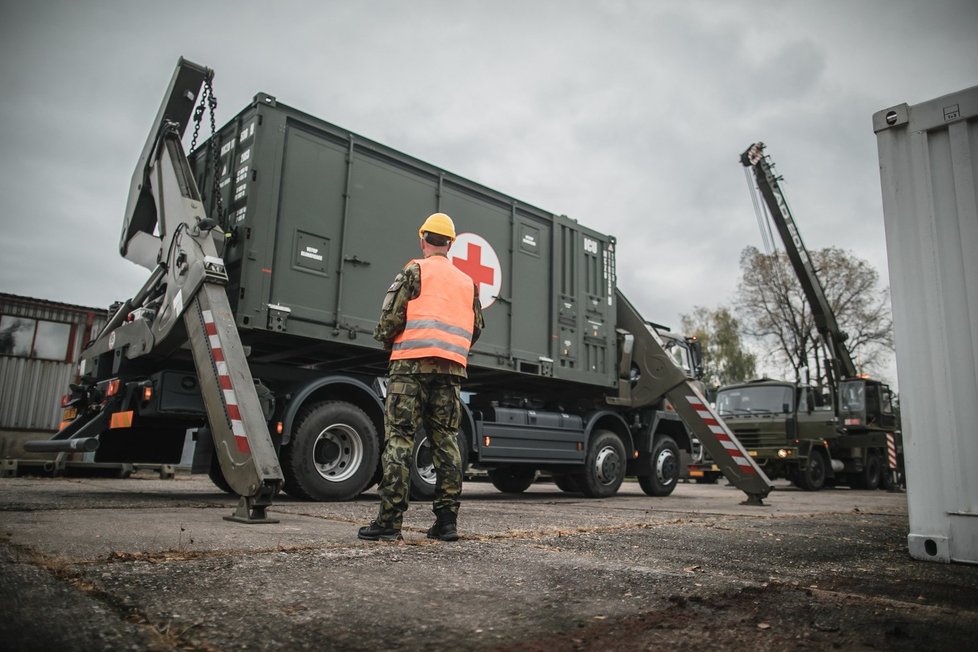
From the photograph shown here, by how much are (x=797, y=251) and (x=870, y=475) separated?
227 inches

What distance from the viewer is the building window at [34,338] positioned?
12.8 m

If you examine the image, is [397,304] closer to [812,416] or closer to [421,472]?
[421,472]

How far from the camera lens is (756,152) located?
56.2ft

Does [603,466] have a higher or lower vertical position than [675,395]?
lower

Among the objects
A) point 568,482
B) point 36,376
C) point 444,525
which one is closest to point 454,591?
point 444,525

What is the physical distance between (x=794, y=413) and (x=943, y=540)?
522 inches

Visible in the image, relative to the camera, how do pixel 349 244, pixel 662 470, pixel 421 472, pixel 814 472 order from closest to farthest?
pixel 349 244 → pixel 421 472 → pixel 662 470 → pixel 814 472

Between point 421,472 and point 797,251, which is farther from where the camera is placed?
point 797,251

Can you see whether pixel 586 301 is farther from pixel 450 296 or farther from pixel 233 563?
pixel 233 563

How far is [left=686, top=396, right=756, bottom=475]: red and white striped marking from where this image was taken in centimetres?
817

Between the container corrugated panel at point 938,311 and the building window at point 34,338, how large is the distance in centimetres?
1434

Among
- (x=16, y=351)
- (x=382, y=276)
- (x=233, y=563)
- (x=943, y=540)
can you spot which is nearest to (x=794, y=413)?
(x=382, y=276)

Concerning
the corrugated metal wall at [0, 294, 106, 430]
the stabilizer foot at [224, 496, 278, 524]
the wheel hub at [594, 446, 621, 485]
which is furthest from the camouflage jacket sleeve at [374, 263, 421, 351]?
the corrugated metal wall at [0, 294, 106, 430]

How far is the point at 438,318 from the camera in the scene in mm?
3662
